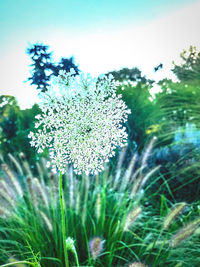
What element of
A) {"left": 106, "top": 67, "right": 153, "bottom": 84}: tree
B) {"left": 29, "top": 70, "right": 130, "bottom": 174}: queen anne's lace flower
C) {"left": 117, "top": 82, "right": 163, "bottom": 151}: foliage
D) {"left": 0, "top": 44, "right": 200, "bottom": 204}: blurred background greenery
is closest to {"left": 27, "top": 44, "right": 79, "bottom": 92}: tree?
{"left": 29, "top": 70, "right": 130, "bottom": 174}: queen anne's lace flower

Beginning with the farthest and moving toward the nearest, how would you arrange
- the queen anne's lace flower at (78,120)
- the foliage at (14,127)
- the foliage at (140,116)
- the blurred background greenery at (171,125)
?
the foliage at (14,127), the foliage at (140,116), the blurred background greenery at (171,125), the queen anne's lace flower at (78,120)

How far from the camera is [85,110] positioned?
1.13 m

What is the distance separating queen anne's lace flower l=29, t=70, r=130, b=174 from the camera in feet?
3.63

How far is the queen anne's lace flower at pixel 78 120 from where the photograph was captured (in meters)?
1.11

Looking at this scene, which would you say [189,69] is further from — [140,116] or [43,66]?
[43,66]

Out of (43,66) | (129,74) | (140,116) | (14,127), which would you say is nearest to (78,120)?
(43,66)

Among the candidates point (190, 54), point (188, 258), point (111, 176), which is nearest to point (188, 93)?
point (190, 54)

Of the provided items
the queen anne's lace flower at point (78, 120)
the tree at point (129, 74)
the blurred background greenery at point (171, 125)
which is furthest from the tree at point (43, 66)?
the tree at point (129, 74)

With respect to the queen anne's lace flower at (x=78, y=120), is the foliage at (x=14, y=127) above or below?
above

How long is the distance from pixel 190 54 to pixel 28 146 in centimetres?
314

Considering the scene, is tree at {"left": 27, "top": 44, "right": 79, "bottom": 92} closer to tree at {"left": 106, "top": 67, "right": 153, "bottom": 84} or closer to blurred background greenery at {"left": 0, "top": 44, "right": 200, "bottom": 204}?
blurred background greenery at {"left": 0, "top": 44, "right": 200, "bottom": 204}

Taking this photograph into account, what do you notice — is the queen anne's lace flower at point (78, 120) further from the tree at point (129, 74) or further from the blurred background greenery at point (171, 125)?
the tree at point (129, 74)

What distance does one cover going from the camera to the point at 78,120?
1127 millimetres

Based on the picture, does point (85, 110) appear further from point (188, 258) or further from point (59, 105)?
point (188, 258)
